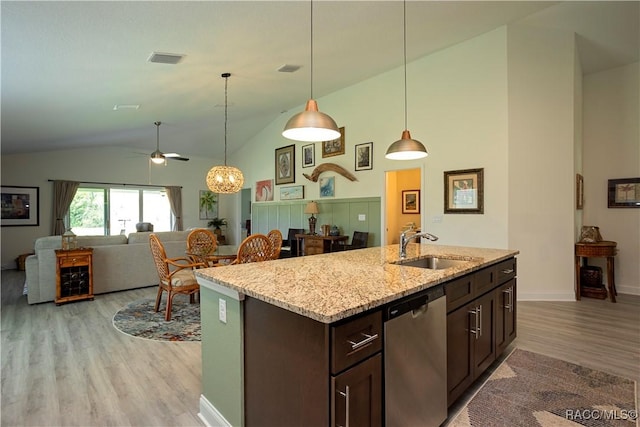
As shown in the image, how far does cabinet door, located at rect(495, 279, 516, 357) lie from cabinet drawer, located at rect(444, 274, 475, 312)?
23.1 inches

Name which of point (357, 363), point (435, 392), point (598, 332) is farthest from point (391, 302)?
point (598, 332)

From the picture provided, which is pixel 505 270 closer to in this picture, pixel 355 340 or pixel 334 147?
pixel 355 340

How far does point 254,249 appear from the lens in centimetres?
365

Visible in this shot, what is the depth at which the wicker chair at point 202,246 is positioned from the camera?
400 centimetres

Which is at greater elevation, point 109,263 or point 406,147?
point 406,147

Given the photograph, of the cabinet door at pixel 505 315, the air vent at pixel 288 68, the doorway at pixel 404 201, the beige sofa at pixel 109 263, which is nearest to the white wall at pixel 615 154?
the doorway at pixel 404 201

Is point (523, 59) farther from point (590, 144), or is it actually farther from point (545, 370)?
point (545, 370)

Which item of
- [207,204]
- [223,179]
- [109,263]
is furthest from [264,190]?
[109,263]

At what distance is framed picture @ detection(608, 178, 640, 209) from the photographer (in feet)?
15.8

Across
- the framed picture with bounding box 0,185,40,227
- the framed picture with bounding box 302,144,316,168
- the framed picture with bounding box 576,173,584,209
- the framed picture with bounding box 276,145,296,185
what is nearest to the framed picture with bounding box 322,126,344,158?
the framed picture with bounding box 302,144,316,168

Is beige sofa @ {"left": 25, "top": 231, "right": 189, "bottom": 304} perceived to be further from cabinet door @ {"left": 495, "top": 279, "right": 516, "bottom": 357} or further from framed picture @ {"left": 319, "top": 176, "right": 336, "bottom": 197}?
cabinet door @ {"left": 495, "top": 279, "right": 516, "bottom": 357}

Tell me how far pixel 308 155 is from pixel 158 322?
4.89 meters

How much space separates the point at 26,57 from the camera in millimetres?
2801

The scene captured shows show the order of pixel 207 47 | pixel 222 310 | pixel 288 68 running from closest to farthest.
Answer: pixel 222 310, pixel 207 47, pixel 288 68
